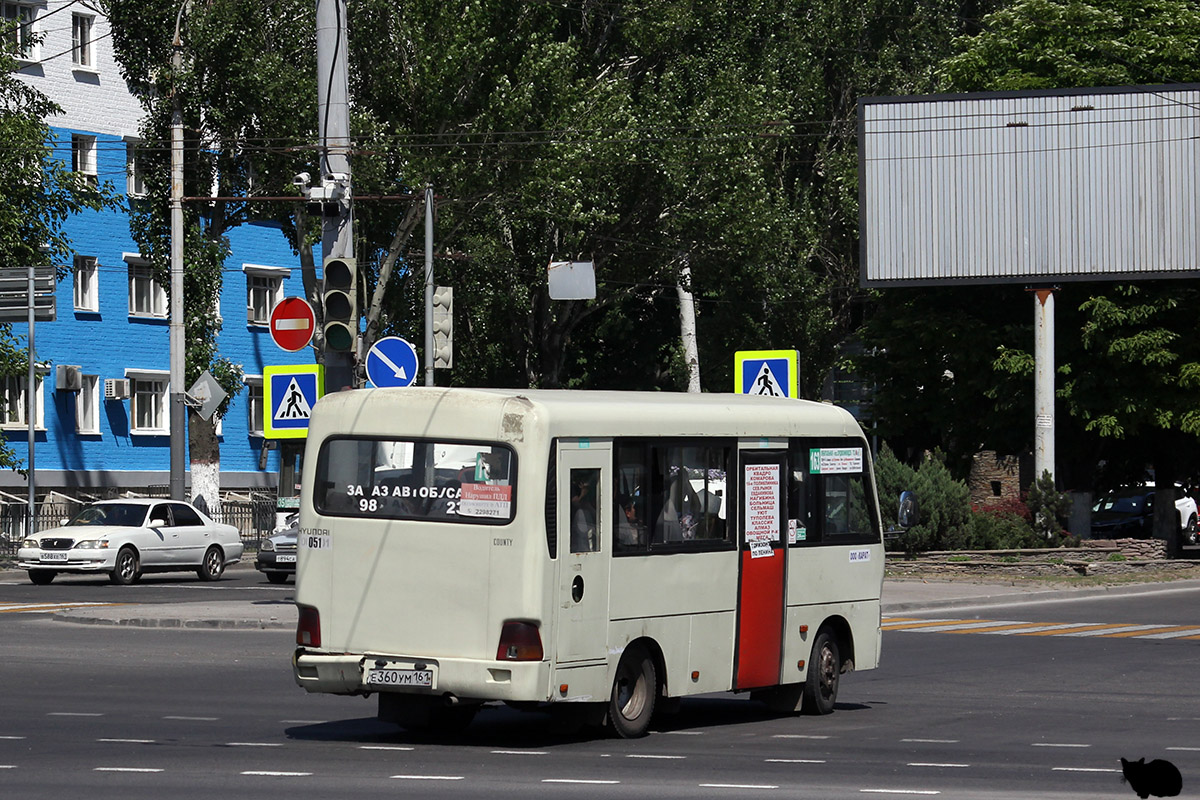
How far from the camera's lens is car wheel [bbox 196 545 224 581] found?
3572 centimetres

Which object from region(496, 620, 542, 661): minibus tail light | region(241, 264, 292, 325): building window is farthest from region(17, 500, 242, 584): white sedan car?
region(241, 264, 292, 325): building window

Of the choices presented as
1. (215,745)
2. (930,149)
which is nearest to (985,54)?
(930,149)

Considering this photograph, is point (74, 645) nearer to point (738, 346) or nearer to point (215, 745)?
point (215, 745)

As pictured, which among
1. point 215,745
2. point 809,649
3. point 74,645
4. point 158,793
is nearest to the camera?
point 158,793

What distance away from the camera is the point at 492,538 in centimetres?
1255

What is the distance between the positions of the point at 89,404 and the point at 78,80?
29.7ft

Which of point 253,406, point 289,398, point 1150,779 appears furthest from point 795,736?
point 253,406

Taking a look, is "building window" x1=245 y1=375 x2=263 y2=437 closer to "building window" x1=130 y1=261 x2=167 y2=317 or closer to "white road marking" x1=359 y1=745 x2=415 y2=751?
"building window" x1=130 y1=261 x2=167 y2=317

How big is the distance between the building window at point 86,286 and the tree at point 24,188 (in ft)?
44.3

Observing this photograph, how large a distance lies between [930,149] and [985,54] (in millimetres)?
4772

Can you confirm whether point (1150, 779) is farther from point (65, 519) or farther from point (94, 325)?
point (94, 325)

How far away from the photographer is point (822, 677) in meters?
15.0

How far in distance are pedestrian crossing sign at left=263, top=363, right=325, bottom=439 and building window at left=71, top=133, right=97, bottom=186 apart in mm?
35484

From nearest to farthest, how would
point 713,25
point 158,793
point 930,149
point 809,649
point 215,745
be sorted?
point 158,793, point 215,745, point 809,649, point 930,149, point 713,25
